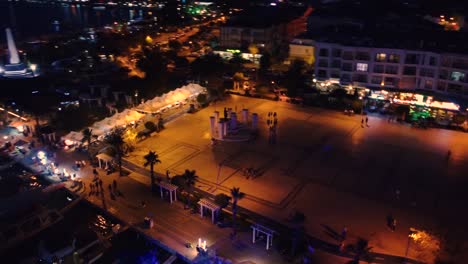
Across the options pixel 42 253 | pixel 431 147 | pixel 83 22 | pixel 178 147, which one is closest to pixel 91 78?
pixel 178 147

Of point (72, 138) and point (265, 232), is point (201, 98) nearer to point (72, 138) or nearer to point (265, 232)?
point (72, 138)

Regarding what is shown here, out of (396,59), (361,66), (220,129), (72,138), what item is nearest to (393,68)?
(396,59)

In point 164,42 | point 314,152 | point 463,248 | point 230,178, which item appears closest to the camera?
point 463,248

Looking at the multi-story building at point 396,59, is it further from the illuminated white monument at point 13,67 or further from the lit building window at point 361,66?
the illuminated white monument at point 13,67

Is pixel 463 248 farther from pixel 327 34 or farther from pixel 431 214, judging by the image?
pixel 327 34

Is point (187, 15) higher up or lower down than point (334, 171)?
higher up

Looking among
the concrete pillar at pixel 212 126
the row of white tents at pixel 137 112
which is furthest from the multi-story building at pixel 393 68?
the concrete pillar at pixel 212 126
